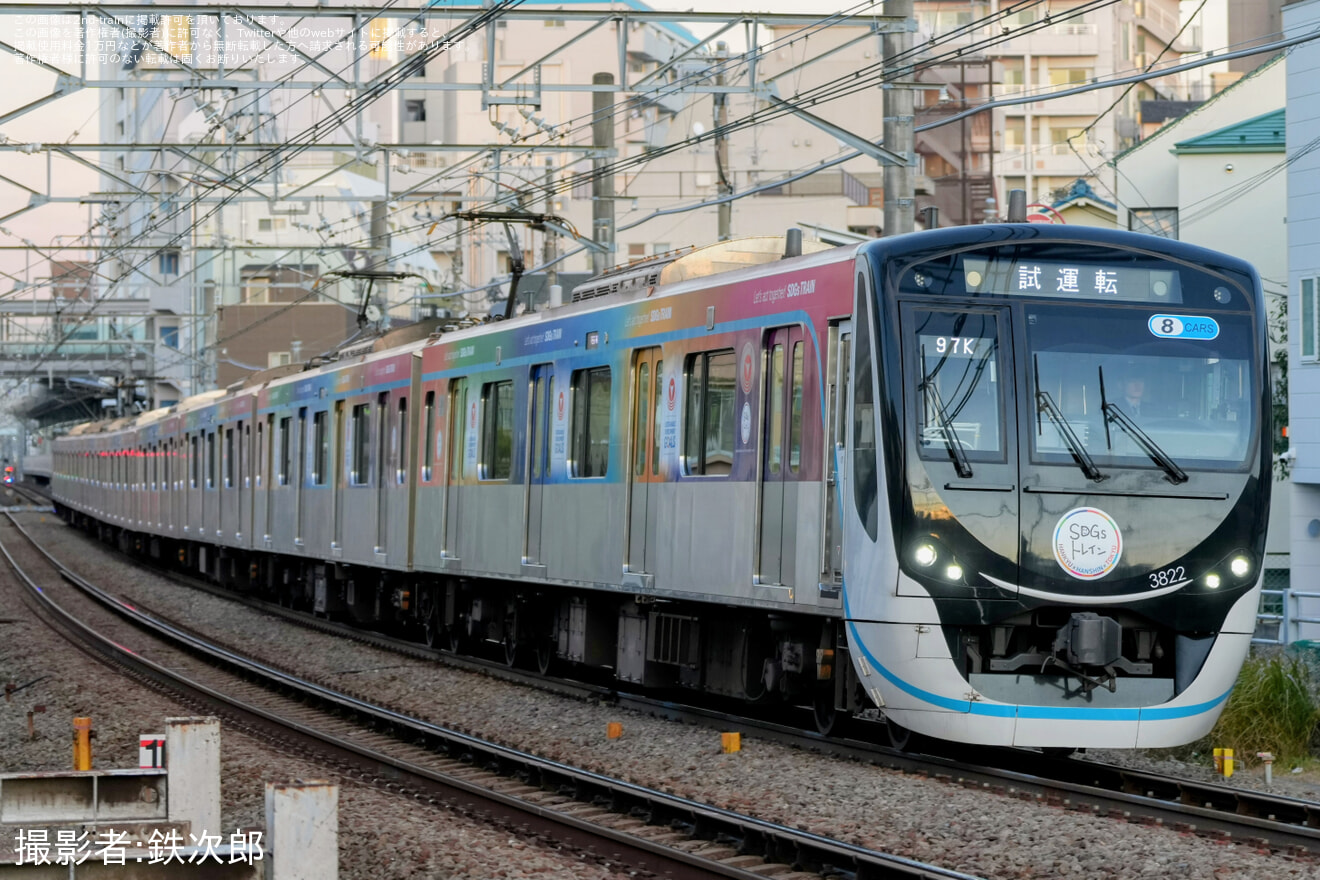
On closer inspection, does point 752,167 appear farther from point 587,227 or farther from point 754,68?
point 754,68

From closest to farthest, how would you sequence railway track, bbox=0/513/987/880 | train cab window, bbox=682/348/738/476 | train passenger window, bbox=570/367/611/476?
railway track, bbox=0/513/987/880, train cab window, bbox=682/348/738/476, train passenger window, bbox=570/367/611/476

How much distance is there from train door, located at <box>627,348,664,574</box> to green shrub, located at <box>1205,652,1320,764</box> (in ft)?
13.1

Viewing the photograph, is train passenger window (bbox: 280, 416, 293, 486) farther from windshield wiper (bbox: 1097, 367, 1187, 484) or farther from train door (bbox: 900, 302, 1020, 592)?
windshield wiper (bbox: 1097, 367, 1187, 484)

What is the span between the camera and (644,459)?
1300cm

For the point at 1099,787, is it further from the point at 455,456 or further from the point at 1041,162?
the point at 1041,162

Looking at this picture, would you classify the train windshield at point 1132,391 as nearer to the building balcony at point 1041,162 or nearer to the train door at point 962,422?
the train door at point 962,422

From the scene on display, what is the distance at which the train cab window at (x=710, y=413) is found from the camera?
1179cm

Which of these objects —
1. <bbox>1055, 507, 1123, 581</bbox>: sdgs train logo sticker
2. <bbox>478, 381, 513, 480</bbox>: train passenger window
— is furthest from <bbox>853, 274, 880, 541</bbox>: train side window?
<bbox>478, 381, 513, 480</bbox>: train passenger window

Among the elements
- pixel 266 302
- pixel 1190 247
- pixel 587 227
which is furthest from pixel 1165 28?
pixel 1190 247

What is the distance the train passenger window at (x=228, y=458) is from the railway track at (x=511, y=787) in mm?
9958

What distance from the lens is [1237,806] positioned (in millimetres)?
9055

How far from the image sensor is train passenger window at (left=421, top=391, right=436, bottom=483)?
1811cm

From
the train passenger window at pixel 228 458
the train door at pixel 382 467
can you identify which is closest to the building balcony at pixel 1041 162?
the train passenger window at pixel 228 458

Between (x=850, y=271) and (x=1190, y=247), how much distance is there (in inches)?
74.3
